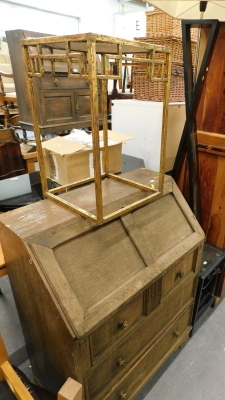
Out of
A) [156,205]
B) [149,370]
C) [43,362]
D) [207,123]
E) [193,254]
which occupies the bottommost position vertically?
[149,370]

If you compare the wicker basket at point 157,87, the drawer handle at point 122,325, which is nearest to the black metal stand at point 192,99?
the wicker basket at point 157,87

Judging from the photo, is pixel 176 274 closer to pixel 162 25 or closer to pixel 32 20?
pixel 162 25

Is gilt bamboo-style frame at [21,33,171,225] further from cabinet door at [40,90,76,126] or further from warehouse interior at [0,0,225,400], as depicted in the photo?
cabinet door at [40,90,76,126]

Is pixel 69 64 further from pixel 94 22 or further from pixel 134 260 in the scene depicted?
pixel 94 22

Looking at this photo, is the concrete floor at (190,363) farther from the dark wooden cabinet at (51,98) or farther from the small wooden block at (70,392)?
the dark wooden cabinet at (51,98)

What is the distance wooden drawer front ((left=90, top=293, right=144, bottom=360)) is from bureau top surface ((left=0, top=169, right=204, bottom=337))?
8 centimetres

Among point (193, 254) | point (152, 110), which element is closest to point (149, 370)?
point (193, 254)

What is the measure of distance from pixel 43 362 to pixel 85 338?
483mm

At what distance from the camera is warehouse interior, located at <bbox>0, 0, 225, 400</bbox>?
2.83ft

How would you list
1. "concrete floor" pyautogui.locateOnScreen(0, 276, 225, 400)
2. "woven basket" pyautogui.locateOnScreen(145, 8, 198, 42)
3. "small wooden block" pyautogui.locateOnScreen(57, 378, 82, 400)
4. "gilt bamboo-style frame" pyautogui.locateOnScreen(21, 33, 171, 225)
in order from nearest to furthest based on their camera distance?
"small wooden block" pyautogui.locateOnScreen(57, 378, 82, 400) < "gilt bamboo-style frame" pyautogui.locateOnScreen(21, 33, 171, 225) < "concrete floor" pyautogui.locateOnScreen(0, 276, 225, 400) < "woven basket" pyautogui.locateOnScreen(145, 8, 198, 42)

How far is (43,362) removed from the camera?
3.77ft

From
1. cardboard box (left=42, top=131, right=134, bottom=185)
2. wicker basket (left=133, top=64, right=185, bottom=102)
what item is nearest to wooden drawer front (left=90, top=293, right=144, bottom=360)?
cardboard box (left=42, top=131, right=134, bottom=185)

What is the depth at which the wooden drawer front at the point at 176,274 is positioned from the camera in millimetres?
1175

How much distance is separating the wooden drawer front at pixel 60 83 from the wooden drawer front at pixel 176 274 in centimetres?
154
